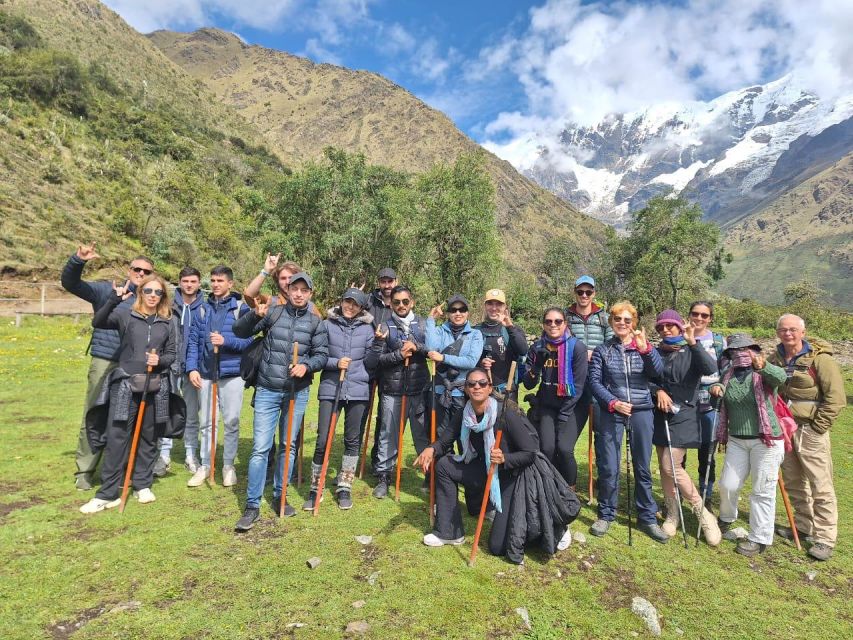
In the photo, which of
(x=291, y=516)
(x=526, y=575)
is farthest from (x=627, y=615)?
(x=291, y=516)

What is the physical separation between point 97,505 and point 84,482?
2.80ft

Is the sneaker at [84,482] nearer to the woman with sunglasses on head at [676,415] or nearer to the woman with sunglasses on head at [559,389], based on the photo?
the woman with sunglasses on head at [559,389]

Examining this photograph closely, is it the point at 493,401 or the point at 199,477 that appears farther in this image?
the point at 199,477

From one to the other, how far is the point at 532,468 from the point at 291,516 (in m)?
3.05

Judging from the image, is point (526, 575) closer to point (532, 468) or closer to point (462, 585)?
point (462, 585)

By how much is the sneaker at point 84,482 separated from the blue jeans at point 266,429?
2.36 m

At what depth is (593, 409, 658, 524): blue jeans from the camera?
552 centimetres

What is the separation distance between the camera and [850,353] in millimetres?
31562

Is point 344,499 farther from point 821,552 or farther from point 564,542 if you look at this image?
point 821,552

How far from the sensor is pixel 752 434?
5.28 meters

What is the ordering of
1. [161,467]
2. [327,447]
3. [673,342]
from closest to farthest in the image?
[673,342]
[327,447]
[161,467]

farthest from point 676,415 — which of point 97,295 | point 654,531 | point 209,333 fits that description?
point 97,295

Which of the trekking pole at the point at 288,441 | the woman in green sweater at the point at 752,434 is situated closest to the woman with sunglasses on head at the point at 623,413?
the woman in green sweater at the point at 752,434

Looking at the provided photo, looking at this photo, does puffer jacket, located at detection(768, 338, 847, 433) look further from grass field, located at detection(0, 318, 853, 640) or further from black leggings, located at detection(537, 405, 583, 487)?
black leggings, located at detection(537, 405, 583, 487)
